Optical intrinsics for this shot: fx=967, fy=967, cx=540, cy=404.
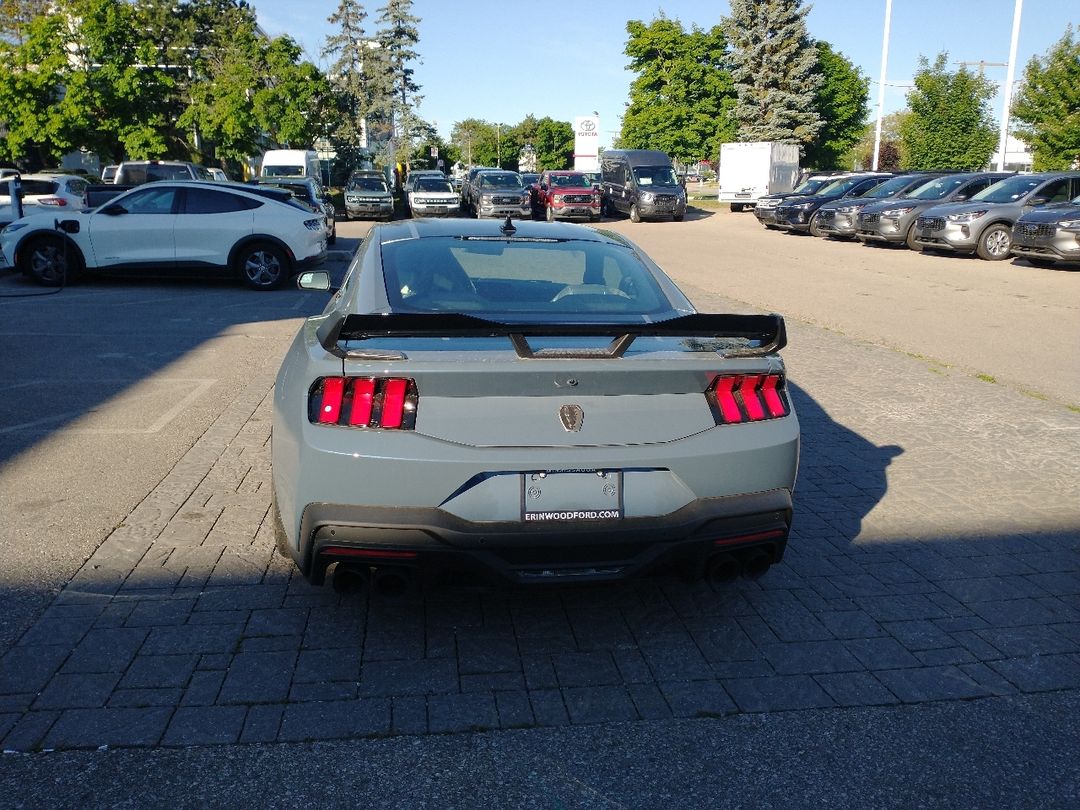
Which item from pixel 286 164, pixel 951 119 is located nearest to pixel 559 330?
pixel 286 164

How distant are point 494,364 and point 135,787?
172 centimetres

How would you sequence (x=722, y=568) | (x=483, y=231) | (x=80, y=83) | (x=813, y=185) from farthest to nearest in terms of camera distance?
(x=80, y=83) → (x=813, y=185) → (x=483, y=231) → (x=722, y=568)

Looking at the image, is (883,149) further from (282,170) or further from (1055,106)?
(282,170)

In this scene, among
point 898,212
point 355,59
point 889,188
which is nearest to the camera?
point 898,212

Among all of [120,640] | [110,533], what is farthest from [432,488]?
[110,533]

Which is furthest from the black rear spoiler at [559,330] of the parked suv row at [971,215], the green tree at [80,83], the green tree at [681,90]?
the green tree at [681,90]

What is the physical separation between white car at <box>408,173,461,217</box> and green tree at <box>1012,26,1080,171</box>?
21.2 metres

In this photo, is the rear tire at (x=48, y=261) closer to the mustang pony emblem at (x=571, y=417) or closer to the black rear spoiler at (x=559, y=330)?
the black rear spoiler at (x=559, y=330)

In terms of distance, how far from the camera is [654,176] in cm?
3584

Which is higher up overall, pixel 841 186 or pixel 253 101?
pixel 253 101

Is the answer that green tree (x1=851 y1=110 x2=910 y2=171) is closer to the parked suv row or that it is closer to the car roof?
the parked suv row

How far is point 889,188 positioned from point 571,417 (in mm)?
25990

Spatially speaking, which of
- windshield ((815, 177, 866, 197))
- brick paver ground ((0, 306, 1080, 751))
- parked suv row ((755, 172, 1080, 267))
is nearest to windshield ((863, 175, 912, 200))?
parked suv row ((755, 172, 1080, 267))

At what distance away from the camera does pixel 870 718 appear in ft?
10.9
